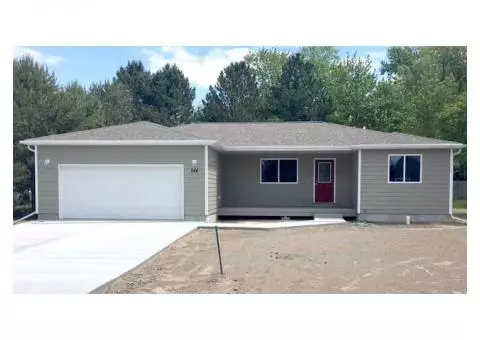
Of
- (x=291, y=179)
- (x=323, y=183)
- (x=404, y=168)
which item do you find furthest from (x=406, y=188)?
(x=291, y=179)

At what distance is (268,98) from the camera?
34.6 m

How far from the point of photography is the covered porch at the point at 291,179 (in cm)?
1766

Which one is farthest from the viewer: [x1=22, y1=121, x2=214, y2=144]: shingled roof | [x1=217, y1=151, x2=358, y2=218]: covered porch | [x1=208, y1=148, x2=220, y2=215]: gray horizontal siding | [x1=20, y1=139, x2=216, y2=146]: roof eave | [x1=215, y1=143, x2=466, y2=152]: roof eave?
[x1=217, y1=151, x2=358, y2=218]: covered porch

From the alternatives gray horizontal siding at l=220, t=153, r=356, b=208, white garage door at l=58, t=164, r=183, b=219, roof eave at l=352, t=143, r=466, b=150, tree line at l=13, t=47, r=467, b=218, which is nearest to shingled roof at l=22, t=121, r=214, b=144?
white garage door at l=58, t=164, r=183, b=219

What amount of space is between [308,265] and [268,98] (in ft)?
87.9

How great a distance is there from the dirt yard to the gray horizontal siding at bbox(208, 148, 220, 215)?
99.1 inches

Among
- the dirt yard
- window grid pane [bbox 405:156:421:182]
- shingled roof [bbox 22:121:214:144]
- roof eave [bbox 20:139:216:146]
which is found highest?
shingled roof [bbox 22:121:214:144]

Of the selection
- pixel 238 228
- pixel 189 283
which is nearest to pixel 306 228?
pixel 238 228

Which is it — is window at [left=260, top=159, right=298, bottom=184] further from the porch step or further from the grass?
the grass

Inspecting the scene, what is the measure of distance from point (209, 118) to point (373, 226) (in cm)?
2072

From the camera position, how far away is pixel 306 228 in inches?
557

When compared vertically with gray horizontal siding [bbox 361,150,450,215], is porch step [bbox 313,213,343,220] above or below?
below

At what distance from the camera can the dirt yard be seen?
705 cm

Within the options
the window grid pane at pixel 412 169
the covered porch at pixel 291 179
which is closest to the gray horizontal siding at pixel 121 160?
the covered porch at pixel 291 179
